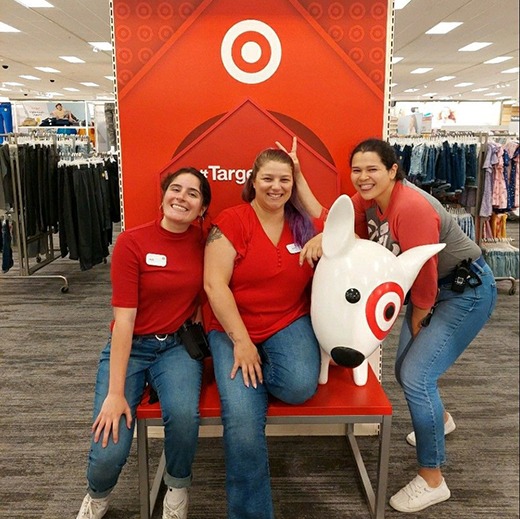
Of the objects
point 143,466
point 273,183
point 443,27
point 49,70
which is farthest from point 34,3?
point 143,466

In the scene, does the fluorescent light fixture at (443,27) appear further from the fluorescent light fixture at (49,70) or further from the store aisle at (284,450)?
the fluorescent light fixture at (49,70)

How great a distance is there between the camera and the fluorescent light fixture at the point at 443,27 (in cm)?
867

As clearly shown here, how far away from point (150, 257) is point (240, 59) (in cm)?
92

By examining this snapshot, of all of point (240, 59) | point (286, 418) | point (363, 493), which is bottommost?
point (363, 493)

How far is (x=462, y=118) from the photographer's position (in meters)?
15.0

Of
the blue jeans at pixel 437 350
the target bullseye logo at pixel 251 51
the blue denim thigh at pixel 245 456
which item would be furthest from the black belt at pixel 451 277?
the target bullseye logo at pixel 251 51

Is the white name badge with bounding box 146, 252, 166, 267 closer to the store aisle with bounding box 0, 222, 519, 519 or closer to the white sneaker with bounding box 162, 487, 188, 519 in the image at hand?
the white sneaker with bounding box 162, 487, 188, 519

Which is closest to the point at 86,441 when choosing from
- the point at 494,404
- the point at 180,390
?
the point at 180,390

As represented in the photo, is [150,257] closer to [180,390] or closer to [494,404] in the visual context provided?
[180,390]

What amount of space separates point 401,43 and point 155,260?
32.1 ft

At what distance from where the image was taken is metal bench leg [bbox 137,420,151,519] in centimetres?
180

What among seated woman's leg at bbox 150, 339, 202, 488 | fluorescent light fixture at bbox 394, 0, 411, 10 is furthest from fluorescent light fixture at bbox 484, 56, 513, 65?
seated woman's leg at bbox 150, 339, 202, 488

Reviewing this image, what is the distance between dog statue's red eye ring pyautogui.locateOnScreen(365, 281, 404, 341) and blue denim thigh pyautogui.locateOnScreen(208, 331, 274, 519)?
0.47 m

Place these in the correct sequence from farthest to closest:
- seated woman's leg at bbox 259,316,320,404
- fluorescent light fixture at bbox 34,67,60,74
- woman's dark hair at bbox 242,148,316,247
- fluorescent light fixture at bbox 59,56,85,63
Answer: fluorescent light fixture at bbox 34,67,60,74, fluorescent light fixture at bbox 59,56,85,63, woman's dark hair at bbox 242,148,316,247, seated woman's leg at bbox 259,316,320,404
